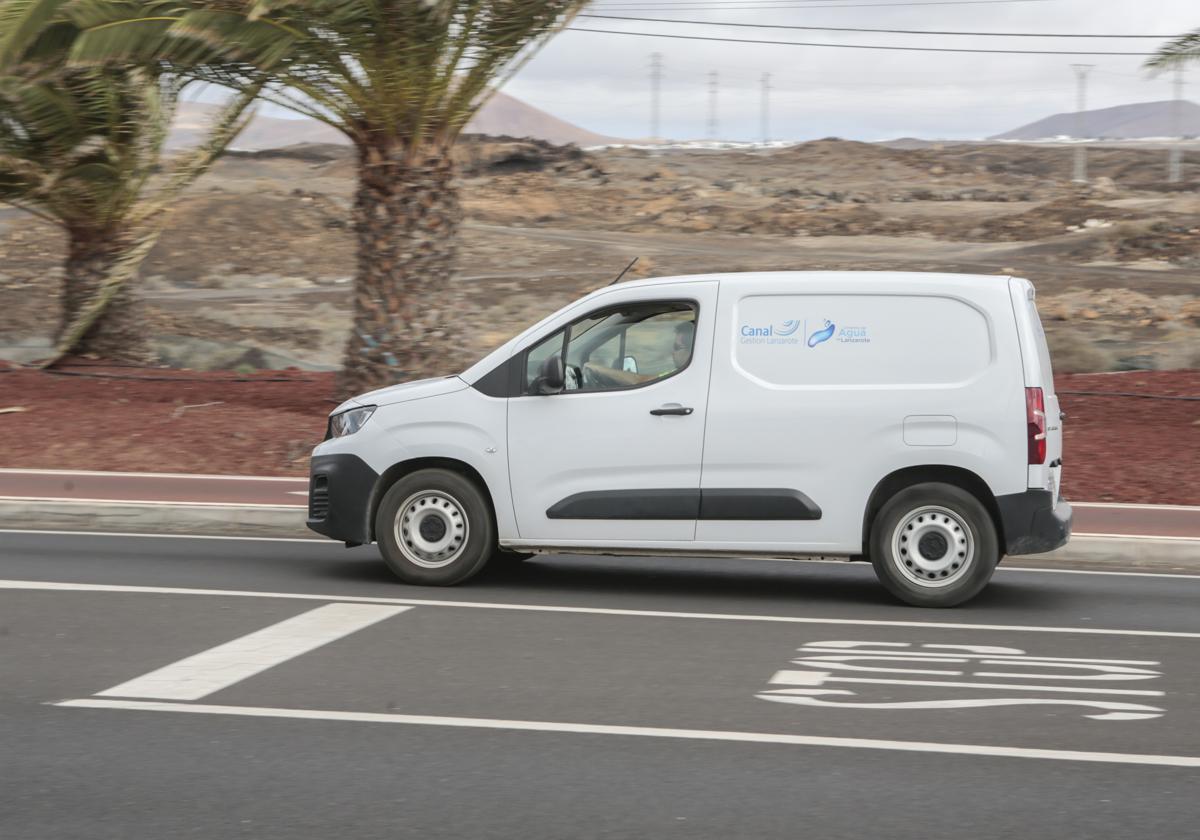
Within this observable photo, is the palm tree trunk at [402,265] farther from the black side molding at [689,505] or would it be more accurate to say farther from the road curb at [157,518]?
the black side molding at [689,505]

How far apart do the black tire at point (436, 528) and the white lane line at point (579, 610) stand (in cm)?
45

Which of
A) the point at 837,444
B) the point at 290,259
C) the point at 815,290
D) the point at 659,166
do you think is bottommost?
the point at 837,444

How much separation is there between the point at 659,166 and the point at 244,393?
57.7 metres

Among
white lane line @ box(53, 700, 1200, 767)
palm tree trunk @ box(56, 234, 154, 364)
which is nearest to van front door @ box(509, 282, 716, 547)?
white lane line @ box(53, 700, 1200, 767)

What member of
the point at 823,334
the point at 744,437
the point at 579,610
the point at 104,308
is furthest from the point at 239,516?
the point at 104,308

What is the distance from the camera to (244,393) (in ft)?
61.2

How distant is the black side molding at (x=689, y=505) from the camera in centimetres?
915

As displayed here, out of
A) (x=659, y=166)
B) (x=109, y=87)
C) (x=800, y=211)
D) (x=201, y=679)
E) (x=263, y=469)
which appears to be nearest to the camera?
(x=201, y=679)

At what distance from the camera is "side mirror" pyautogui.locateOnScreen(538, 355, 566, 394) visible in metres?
9.32

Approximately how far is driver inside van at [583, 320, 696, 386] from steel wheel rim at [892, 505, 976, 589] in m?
1.56

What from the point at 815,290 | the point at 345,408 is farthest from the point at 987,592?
the point at 345,408

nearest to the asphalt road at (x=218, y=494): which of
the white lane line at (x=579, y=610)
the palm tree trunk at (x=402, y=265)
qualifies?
the palm tree trunk at (x=402, y=265)

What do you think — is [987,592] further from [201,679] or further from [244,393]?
[244,393]

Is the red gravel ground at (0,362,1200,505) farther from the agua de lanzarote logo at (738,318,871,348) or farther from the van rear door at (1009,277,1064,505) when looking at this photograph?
the agua de lanzarote logo at (738,318,871,348)
